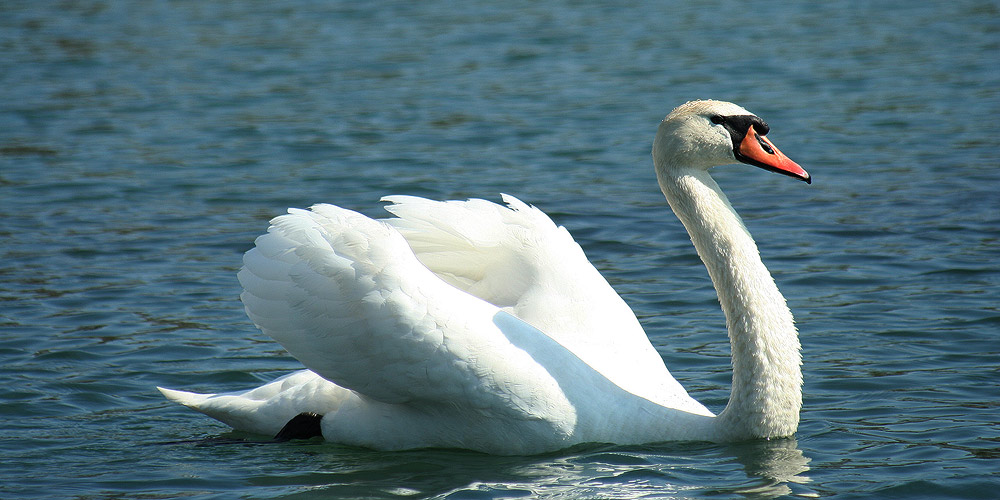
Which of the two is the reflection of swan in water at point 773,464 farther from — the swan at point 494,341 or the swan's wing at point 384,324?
the swan's wing at point 384,324

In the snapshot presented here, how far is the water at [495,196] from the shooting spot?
618 cm

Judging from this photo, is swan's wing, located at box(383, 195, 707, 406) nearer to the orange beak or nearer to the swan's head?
the swan's head

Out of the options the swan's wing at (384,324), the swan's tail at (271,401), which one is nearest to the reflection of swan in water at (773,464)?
the swan's wing at (384,324)

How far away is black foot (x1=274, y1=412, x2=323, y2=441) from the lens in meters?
6.48

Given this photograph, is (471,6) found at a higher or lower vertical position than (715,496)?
higher

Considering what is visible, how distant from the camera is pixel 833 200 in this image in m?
11.1

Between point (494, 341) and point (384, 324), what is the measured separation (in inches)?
18.3

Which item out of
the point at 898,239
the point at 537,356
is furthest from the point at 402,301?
the point at 898,239

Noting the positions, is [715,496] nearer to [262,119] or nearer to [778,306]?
→ [778,306]

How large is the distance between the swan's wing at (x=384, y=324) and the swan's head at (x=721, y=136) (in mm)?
1060

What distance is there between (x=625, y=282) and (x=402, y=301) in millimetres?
3616

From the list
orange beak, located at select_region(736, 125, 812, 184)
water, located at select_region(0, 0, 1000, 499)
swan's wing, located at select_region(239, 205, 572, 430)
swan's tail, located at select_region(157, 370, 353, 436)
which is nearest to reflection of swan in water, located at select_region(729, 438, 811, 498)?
water, located at select_region(0, 0, 1000, 499)

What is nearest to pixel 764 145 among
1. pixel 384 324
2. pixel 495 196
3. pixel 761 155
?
pixel 761 155

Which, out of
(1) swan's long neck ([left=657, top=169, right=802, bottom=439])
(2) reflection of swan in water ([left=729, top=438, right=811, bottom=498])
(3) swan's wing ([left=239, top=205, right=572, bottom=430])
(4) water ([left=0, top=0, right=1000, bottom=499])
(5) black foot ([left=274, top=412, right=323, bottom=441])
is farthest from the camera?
(5) black foot ([left=274, top=412, right=323, bottom=441])
